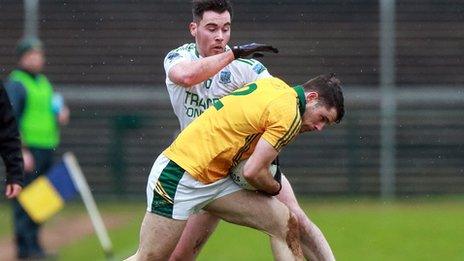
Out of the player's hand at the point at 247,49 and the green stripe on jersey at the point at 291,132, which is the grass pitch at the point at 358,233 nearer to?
the player's hand at the point at 247,49

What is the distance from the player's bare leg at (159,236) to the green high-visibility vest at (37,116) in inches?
226

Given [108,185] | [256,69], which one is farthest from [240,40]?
[256,69]

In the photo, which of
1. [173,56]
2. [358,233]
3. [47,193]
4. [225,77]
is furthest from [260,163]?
[358,233]

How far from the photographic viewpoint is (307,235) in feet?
29.3

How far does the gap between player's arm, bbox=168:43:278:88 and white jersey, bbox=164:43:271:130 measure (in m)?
0.22

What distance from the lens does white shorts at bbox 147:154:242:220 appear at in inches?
338

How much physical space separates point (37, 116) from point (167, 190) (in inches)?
235

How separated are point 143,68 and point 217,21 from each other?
463 inches

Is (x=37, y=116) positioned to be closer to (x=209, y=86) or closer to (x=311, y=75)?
(x=209, y=86)

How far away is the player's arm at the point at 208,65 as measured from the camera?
857 centimetres

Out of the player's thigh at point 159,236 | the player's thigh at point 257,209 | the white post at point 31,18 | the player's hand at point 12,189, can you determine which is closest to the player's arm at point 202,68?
the player's thigh at point 257,209

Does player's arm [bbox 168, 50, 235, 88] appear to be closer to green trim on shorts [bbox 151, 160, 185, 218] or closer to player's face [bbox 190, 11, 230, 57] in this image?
player's face [bbox 190, 11, 230, 57]

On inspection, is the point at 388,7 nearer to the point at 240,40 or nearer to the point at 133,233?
the point at 240,40

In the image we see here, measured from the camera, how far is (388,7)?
65.9ft
